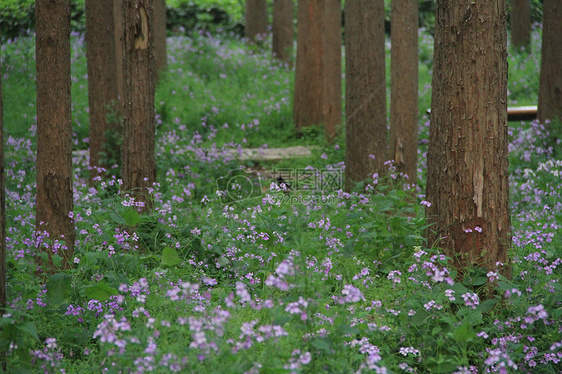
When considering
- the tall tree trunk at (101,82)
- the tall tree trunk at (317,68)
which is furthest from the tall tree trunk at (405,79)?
the tall tree trunk at (101,82)

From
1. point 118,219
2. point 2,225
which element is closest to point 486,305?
point 118,219

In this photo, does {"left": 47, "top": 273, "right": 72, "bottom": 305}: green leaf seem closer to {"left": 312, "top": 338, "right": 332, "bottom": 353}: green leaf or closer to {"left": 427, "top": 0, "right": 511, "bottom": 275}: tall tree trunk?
{"left": 312, "top": 338, "right": 332, "bottom": 353}: green leaf

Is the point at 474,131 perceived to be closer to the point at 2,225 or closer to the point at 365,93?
the point at 2,225

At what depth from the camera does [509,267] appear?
4180mm

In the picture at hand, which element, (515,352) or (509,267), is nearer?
(515,352)

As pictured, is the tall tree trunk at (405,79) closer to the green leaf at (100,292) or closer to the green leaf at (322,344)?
the green leaf at (100,292)

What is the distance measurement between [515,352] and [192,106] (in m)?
10.0

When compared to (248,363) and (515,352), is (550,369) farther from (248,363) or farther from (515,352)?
(248,363)

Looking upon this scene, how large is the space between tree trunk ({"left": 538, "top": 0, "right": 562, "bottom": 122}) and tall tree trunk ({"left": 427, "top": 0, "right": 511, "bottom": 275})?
5.54 m

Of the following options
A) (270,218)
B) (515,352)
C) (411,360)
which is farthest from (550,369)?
(270,218)

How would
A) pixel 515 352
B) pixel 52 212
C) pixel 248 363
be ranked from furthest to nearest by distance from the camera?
1. pixel 52 212
2. pixel 515 352
3. pixel 248 363

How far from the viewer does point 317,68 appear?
462 inches

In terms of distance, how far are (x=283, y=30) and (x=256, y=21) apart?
1948 millimetres

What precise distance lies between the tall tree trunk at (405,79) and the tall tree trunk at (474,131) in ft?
12.0
